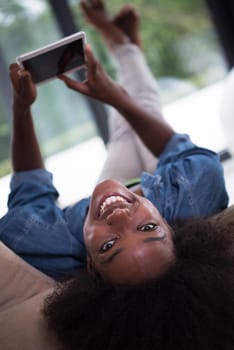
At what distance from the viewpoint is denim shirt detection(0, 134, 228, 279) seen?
1.13m

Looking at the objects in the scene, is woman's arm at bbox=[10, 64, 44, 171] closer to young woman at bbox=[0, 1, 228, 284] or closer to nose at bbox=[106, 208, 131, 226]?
young woman at bbox=[0, 1, 228, 284]

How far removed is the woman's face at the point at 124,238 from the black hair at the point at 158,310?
0.10 ft

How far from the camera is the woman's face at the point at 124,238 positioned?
932 mm

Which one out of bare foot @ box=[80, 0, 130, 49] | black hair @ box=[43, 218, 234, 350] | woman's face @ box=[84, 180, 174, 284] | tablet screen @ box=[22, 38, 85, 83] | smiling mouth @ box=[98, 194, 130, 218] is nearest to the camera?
black hair @ box=[43, 218, 234, 350]

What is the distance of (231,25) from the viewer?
2449mm

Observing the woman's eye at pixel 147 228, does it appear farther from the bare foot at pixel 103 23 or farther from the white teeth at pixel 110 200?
the bare foot at pixel 103 23

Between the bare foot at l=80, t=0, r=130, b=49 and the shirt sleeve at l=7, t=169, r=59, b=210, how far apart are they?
74 cm

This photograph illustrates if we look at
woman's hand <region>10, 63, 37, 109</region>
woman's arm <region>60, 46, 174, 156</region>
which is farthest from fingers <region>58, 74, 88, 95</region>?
woman's hand <region>10, 63, 37, 109</region>

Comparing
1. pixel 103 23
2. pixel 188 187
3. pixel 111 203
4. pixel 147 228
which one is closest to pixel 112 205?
pixel 111 203

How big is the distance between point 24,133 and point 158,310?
785mm

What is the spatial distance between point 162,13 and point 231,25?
43cm

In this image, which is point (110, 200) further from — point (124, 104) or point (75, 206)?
point (124, 104)

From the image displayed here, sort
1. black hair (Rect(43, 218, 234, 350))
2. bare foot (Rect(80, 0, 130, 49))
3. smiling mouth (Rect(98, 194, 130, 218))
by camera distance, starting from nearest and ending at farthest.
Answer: black hair (Rect(43, 218, 234, 350)) < smiling mouth (Rect(98, 194, 130, 218)) < bare foot (Rect(80, 0, 130, 49))

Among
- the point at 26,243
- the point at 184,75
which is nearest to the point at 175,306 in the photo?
the point at 26,243
